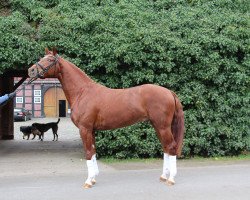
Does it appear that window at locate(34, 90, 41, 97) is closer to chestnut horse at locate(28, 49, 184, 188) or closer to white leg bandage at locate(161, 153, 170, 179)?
chestnut horse at locate(28, 49, 184, 188)

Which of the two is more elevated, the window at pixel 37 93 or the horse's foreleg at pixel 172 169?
the window at pixel 37 93

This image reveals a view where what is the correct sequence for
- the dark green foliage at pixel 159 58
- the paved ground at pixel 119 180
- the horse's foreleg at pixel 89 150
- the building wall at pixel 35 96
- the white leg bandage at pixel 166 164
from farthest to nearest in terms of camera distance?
1. the building wall at pixel 35 96
2. the dark green foliage at pixel 159 58
3. the white leg bandage at pixel 166 164
4. the horse's foreleg at pixel 89 150
5. the paved ground at pixel 119 180

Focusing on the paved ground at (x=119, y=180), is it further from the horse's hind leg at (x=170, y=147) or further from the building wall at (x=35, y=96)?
the building wall at (x=35, y=96)

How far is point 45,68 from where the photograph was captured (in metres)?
8.58

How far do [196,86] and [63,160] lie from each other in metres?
4.40

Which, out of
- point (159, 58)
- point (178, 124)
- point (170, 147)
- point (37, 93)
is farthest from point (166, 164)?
point (37, 93)

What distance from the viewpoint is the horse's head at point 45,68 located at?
8570 mm

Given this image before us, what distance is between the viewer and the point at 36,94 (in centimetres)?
5100

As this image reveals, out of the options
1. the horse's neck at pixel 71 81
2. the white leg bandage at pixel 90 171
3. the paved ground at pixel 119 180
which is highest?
the horse's neck at pixel 71 81

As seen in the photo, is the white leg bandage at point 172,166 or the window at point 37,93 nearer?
the white leg bandage at point 172,166

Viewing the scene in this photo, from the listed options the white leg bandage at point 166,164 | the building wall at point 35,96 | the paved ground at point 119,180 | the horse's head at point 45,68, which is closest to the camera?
the paved ground at point 119,180

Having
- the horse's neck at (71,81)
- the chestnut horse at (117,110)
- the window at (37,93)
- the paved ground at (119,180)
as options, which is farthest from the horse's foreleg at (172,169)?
the window at (37,93)

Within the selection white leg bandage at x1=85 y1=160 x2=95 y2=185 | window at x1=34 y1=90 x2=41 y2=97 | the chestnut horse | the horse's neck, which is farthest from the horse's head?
window at x1=34 y1=90 x2=41 y2=97

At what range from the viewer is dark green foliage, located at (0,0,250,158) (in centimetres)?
1259
